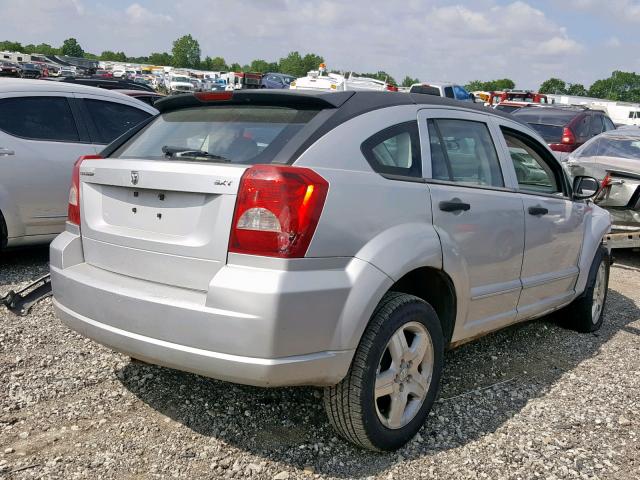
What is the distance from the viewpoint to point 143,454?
2.87m

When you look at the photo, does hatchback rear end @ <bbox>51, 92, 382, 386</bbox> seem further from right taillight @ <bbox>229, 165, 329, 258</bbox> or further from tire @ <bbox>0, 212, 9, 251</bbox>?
tire @ <bbox>0, 212, 9, 251</bbox>

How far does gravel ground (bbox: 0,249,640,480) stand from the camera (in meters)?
2.84

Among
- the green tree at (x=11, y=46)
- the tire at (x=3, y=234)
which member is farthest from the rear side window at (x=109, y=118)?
the green tree at (x=11, y=46)

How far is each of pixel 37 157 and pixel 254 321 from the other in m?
4.09

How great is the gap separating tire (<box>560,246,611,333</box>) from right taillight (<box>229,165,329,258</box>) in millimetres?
3242

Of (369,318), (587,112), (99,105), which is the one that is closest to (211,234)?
(369,318)

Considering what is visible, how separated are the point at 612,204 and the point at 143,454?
6.34m

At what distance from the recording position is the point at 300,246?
249 cm

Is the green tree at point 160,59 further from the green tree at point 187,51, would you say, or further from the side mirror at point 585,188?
the side mirror at point 585,188

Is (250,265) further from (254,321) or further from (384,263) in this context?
(384,263)

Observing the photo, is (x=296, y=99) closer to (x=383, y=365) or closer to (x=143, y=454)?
(x=383, y=365)

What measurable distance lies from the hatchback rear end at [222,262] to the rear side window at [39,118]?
310cm

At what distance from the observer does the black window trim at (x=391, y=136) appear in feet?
9.45

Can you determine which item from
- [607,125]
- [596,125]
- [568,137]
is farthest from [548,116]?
[607,125]
